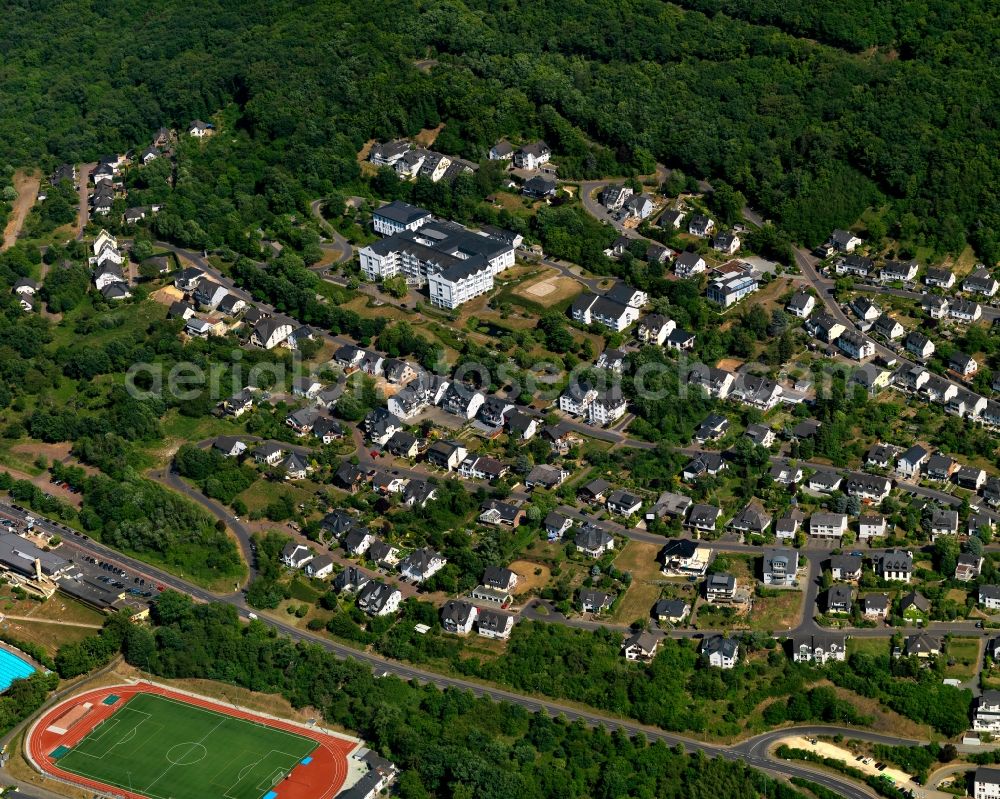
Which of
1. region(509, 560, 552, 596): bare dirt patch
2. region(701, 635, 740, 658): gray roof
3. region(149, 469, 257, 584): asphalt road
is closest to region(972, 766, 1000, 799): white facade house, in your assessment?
region(701, 635, 740, 658): gray roof

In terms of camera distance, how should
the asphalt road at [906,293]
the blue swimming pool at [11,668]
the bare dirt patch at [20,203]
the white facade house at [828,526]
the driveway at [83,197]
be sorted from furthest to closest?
the driveway at [83,197]
the bare dirt patch at [20,203]
the asphalt road at [906,293]
the white facade house at [828,526]
the blue swimming pool at [11,668]

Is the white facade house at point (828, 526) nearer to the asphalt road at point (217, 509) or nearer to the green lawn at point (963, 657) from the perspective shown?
the green lawn at point (963, 657)

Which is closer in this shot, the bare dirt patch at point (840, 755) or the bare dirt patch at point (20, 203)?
the bare dirt patch at point (840, 755)

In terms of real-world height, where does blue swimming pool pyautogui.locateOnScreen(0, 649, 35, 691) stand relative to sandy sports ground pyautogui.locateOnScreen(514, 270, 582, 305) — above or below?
below

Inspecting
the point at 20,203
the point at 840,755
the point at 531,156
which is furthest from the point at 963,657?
the point at 20,203

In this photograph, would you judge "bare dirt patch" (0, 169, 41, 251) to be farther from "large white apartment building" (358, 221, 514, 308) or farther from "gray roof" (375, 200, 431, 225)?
"large white apartment building" (358, 221, 514, 308)

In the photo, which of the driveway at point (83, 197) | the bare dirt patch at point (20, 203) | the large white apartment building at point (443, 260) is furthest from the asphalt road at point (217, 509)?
the bare dirt patch at point (20, 203)

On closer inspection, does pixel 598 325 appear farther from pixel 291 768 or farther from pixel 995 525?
pixel 291 768
